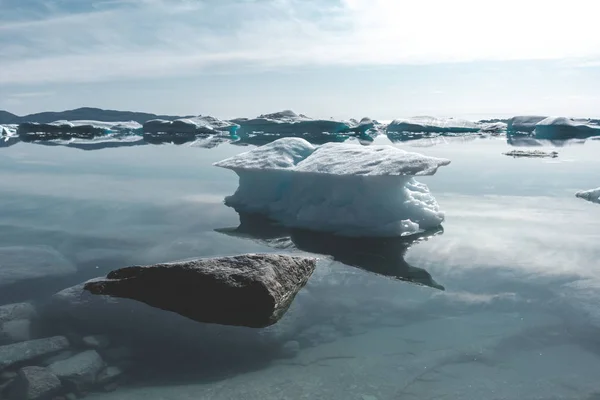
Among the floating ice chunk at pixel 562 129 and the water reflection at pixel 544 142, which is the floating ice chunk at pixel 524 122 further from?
the water reflection at pixel 544 142

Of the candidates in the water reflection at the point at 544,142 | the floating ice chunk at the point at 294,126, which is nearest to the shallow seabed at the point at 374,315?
the water reflection at the point at 544,142

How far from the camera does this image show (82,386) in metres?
3.54

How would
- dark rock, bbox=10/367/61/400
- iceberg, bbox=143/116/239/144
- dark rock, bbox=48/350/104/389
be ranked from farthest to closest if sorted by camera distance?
iceberg, bbox=143/116/239/144 → dark rock, bbox=48/350/104/389 → dark rock, bbox=10/367/61/400

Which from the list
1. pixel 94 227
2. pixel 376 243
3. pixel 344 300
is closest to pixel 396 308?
pixel 344 300

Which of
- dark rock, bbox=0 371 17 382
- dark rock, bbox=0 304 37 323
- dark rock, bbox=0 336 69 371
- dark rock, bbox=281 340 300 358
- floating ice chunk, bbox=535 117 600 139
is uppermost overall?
floating ice chunk, bbox=535 117 600 139

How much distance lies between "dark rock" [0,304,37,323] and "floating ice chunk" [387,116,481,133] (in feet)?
145

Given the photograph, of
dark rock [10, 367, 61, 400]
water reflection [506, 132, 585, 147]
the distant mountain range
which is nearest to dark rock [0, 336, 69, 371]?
dark rock [10, 367, 61, 400]

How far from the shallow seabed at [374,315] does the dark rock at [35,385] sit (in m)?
0.31

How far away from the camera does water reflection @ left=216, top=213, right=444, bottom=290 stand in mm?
6102

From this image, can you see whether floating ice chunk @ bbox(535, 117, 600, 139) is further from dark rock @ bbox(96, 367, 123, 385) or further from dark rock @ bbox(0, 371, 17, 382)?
dark rock @ bbox(0, 371, 17, 382)

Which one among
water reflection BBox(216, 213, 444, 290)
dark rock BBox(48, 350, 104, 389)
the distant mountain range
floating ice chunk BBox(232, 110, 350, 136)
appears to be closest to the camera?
dark rock BBox(48, 350, 104, 389)

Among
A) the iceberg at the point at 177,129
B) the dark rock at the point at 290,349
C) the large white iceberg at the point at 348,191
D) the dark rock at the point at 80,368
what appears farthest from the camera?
the iceberg at the point at 177,129

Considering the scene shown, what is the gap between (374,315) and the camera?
15.8ft

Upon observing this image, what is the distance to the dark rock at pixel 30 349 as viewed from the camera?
387 cm
